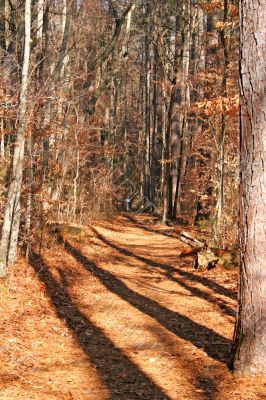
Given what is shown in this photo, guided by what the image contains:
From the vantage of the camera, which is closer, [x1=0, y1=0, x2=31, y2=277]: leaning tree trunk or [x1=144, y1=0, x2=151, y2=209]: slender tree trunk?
[x1=0, y1=0, x2=31, y2=277]: leaning tree trunk

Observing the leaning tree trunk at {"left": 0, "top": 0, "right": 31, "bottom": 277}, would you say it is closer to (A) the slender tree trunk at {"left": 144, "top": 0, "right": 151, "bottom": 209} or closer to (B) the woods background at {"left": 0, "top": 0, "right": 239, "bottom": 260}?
(B) the woods background at {"left": 0, "top": 0, "right": 239, "bottom": 260}

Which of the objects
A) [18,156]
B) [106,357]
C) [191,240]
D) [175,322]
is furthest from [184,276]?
[106,357]

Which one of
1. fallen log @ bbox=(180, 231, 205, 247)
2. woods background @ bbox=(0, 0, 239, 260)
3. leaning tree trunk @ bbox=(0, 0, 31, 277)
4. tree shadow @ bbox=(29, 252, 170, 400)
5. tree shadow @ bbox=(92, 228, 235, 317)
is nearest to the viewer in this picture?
tree shadow @ bbox=(29, 252, 170, 400)

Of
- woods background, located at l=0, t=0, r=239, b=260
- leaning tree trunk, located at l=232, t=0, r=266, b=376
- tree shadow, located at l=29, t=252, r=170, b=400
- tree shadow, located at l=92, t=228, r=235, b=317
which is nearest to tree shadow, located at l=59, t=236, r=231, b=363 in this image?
leaning tree trunk, located at l=232, t=0, r=266, b=376

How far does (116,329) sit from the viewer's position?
742cm

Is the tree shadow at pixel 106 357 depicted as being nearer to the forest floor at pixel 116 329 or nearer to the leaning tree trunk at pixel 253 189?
the forest floor at pixel 116 329

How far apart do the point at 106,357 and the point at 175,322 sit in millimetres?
1898

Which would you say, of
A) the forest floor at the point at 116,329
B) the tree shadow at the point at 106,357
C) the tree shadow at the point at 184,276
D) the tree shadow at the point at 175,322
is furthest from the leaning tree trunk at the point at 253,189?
the tree shadow at the point at 184,276

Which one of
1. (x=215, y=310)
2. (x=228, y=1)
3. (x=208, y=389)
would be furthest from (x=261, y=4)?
(x=228, y=1)

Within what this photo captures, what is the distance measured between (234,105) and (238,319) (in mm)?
4994

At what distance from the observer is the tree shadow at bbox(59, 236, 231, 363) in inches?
257

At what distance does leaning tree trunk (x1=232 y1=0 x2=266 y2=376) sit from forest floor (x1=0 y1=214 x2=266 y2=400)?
1.48 feet

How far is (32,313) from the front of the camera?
7531mm

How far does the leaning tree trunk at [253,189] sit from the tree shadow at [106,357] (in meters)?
1.17
